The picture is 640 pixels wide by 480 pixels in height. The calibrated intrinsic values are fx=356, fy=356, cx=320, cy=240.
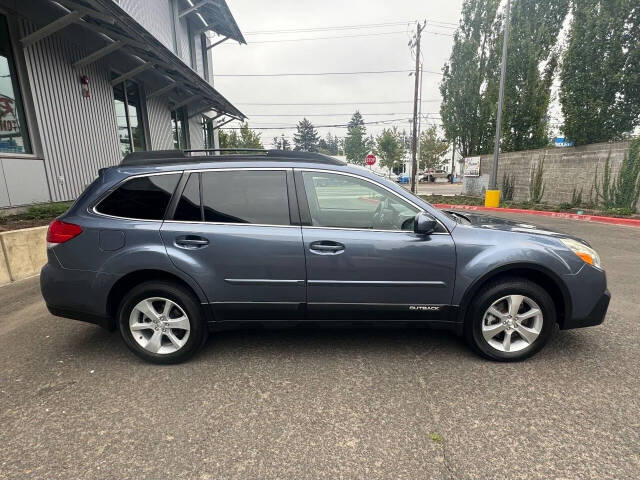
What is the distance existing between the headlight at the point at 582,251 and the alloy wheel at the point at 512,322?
55 centimetres

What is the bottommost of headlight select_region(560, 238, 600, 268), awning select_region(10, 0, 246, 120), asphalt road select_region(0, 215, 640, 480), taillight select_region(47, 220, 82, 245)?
asphalt road select_region(0, 215, 640, 480)

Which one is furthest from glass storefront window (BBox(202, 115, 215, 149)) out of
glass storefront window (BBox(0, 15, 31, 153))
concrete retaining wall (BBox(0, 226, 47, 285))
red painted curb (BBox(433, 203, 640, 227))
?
A: concrete retaining wall (BBox(0, 226, 47, 285))

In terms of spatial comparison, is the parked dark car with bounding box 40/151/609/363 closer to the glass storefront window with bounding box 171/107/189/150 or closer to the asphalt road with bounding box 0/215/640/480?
the asphalt road with bounding box 0/215/640/480

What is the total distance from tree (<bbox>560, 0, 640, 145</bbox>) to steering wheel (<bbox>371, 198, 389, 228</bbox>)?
1295 cm

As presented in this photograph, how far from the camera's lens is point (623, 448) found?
78.7 inches

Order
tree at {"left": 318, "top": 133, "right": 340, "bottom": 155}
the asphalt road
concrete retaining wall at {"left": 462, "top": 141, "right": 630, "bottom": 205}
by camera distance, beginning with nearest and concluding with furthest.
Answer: the asphalt road
concrete retaining wall at {"left": 462, "top": 141, "right": 630, "bottom": 205}
tree at {"left": 318, "top": 133, "right": 340, "bottom": 155}

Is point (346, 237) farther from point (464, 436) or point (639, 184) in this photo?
point (639, 184)

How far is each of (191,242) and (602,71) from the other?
14478 mm

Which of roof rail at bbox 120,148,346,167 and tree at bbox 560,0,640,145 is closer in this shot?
roof rail at bbox 120,148,346,167

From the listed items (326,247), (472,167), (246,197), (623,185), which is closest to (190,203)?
(246,197)

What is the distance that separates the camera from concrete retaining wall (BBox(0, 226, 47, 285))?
16.5 ft

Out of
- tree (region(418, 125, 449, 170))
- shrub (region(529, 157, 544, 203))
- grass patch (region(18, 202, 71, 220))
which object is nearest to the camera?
grass patch (region(18, 202, 71, 220))

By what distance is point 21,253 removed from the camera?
5254 mm

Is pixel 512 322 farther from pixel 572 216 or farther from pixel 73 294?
pixel 572 216
